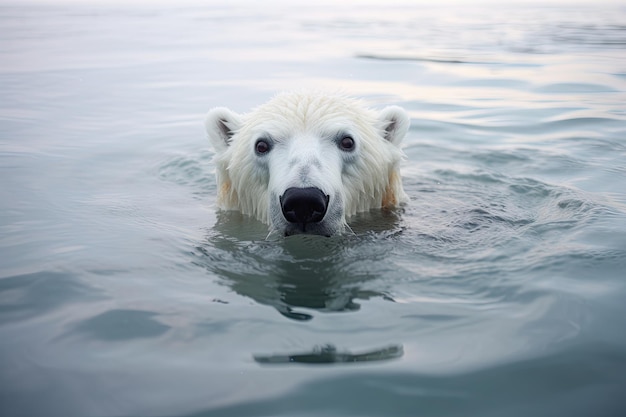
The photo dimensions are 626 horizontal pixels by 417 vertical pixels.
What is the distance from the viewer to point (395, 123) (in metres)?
5.83

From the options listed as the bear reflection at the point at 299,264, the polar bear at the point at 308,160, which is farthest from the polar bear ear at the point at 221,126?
the bear reflection at the point at 299,264

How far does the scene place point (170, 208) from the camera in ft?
20.1

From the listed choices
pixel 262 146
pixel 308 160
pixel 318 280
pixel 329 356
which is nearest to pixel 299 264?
pixel 318 280

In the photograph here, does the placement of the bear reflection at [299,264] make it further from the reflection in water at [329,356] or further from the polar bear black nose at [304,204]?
the reflection in water at [329,356]

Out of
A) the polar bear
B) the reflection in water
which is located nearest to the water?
the reflection in water

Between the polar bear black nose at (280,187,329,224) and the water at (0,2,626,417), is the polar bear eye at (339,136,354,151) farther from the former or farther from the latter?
the polar bear black nose at (280,187,329,224)

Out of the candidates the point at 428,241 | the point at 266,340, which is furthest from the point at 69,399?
the point at 428,241

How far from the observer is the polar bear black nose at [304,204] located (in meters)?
4.20

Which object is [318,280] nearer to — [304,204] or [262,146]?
[304,204]

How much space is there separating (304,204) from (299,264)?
423mm

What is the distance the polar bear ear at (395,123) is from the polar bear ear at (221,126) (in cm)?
128

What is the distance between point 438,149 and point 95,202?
4399 millimetres

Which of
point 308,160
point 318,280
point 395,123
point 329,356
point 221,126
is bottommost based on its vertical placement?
point 329,356

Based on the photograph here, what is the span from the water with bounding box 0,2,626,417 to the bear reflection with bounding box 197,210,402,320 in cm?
2
